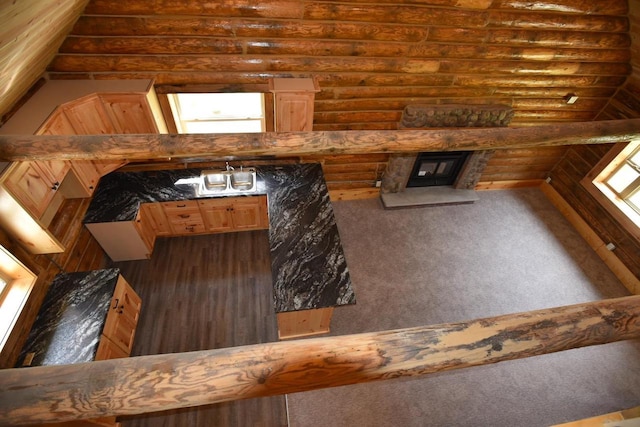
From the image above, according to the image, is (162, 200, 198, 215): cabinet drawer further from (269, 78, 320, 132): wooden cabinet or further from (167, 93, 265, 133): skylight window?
(269, 78, 320, 132): wooden cabinet

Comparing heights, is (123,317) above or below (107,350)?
above

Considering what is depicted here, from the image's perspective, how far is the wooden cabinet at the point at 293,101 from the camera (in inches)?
163

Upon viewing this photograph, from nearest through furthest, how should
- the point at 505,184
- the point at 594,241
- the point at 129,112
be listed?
the point at 129,112, the point at 594,241, the point at 505,184

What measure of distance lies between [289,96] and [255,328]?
3346mm

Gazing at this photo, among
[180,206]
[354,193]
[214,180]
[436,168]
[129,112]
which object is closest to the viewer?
[129,112]

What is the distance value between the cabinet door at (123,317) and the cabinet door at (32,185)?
1.25 meters

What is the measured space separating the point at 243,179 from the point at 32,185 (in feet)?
8.64

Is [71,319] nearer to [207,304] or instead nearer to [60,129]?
[207,304]

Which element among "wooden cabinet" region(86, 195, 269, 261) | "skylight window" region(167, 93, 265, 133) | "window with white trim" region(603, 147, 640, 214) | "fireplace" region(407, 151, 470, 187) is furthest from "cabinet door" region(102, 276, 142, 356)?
"window with white trim" region(603, 147, 640, 214)

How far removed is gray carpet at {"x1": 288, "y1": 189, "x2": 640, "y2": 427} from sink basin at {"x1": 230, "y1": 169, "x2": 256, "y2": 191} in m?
1.97

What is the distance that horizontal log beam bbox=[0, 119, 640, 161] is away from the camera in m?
2.51

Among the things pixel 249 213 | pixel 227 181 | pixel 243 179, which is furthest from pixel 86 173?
pixel 249 213

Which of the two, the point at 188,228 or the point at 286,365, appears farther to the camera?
the point at 188,228

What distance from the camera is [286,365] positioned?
1.39m
